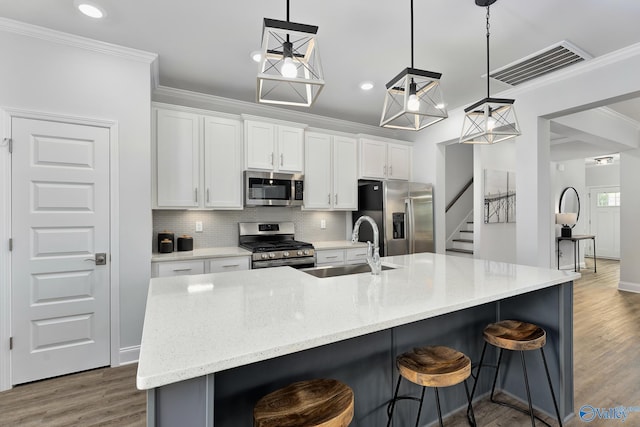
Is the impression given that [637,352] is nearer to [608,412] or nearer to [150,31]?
[608,412]

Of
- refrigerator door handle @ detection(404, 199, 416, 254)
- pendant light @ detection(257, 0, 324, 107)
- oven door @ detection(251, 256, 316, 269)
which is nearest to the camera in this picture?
pendant light @ detection(257, 0, 324, 107)

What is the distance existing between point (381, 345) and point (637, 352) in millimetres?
2951

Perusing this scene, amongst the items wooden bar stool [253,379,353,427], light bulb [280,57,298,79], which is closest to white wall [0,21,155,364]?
light bulb [280,57,298,79]

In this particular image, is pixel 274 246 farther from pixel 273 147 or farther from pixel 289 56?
pixel 289 56

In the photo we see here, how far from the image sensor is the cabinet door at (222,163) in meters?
3.52

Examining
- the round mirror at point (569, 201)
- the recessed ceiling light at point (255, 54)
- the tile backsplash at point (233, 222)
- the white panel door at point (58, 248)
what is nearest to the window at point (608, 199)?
the round mirror at point (569, 201)

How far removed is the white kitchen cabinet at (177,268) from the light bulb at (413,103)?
8.11 ft

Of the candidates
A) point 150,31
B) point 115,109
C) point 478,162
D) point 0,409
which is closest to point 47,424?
point 0,409

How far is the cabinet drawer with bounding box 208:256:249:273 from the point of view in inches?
129

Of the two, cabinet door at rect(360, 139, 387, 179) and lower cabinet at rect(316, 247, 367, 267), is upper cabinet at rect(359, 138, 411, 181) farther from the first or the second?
lower cabinet at rect(316, 247, 367, 267)

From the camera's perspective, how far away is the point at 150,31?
2520mm

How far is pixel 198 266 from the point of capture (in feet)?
10.5

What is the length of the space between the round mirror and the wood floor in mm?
5285

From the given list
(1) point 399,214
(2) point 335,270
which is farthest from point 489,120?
Result: (1) point 399,214
